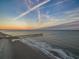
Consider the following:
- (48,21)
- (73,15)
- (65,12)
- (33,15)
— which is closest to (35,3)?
(33,15)

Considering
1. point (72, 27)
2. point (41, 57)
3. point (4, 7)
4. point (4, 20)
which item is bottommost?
point (41, 57)

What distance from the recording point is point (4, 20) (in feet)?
15.3

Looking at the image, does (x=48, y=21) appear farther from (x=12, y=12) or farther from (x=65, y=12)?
(x=12, y=12)

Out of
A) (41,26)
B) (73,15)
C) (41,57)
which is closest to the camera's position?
(41,57)

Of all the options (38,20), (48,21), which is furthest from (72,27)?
(38,20)

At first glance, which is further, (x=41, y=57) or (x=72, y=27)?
(x=72, y=27)

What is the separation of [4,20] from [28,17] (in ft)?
2.67

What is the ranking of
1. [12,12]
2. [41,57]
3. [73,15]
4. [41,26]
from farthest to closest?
[73,15]
[41,26]
[12,12]
[41,57]

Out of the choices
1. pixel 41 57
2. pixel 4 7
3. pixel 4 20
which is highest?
pixel 4 7

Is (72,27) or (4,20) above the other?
(4,20)

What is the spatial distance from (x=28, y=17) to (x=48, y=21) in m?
0.75

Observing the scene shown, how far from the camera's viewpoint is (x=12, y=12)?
15.2 feet

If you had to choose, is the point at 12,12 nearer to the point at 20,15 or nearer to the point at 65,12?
the point at 20,15

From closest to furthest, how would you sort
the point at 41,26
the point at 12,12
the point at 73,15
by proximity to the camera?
the point at 12,12
the point at 41,26
the point at 73,15
